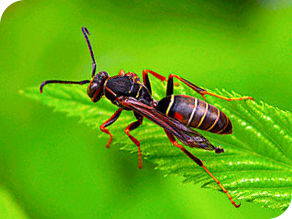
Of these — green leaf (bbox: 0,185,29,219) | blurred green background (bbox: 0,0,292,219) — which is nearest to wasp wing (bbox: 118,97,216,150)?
blurred green background (bbox: 0,0,292,219)

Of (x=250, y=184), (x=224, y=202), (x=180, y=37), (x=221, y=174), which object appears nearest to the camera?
(x=250, y=184)

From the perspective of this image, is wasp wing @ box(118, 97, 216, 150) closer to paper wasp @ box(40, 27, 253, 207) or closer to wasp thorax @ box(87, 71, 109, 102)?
paper wasp @ box(40, 27, 253, 207)

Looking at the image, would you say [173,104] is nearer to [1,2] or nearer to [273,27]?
[273,27]

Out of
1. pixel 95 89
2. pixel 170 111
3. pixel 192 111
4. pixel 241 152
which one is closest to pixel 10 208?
pixel 95 89

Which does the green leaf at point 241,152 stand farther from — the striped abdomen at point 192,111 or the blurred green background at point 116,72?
the blurred green background at point 116,72

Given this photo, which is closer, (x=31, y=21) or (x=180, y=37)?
(x=180, y=37)

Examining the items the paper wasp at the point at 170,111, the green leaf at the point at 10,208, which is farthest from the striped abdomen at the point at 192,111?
the green leaf at the point at 10,208

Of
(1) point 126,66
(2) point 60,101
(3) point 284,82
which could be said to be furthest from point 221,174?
(1) point 126,66

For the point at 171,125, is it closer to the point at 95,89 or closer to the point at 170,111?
the point at 170,111

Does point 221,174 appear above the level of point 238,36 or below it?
below
